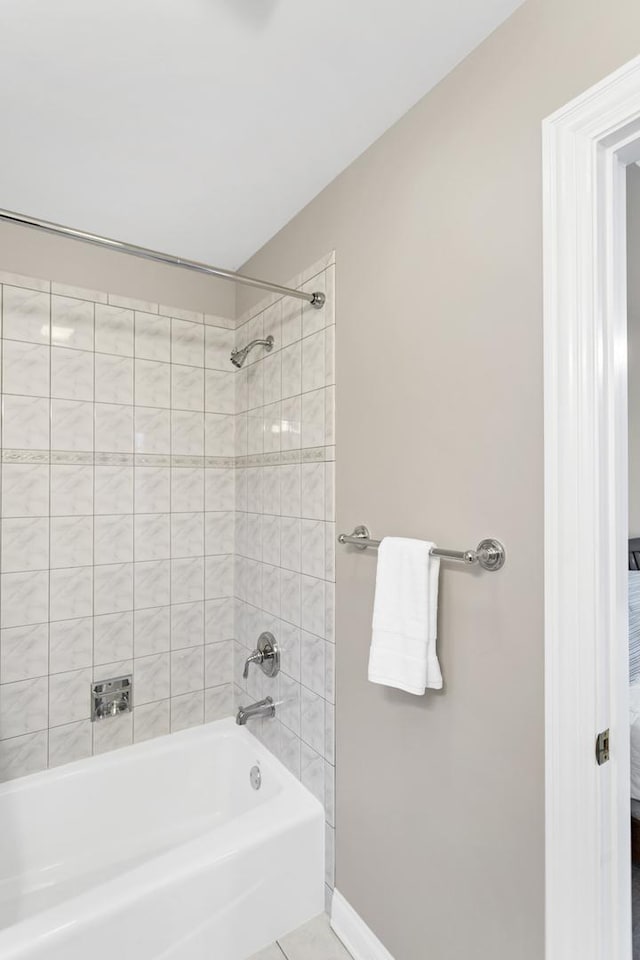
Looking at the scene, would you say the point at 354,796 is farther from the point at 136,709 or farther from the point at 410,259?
the point at 410,259

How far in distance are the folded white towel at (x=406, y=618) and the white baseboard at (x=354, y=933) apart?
86 cm

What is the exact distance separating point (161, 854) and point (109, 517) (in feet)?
4.35

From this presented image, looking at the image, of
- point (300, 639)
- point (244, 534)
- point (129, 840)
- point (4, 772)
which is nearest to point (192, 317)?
point (244, 534)

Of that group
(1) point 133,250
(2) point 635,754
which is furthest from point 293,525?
(2) point 635,754

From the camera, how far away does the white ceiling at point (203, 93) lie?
1.16m

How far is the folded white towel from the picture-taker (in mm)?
1285

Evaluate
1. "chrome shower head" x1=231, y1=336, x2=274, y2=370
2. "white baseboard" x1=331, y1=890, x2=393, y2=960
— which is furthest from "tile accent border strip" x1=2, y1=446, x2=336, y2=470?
"white baseboard" x1=331, y1=890, x2=393, y2=960

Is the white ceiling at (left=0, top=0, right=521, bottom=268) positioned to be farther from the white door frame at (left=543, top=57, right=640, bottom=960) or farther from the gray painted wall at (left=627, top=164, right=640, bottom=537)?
the gray painted wall at (left=627, top=164, right=640, bottom=537)

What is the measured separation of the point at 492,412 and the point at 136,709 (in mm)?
1973

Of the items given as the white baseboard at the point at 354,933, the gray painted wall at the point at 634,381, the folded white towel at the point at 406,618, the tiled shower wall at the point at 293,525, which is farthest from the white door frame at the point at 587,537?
the gray painted wall at the point at 634,381

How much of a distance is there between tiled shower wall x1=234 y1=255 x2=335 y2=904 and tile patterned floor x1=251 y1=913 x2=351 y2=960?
5.1 inches

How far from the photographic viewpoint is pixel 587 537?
1004 mm

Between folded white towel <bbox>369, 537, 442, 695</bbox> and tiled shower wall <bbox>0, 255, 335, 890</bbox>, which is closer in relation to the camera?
folded white towel <bbox>369, 537, 442, 695</bbox>

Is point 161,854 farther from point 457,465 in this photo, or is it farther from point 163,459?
point 457,465
